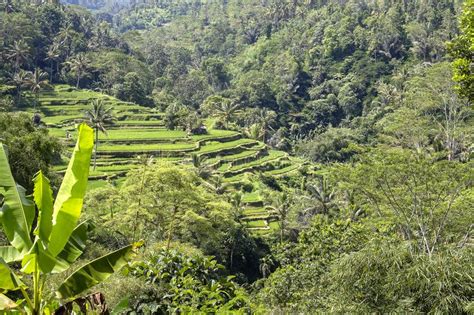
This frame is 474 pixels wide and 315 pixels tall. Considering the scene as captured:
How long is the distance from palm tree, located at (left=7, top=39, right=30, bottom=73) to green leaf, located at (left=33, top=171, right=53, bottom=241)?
63291mm

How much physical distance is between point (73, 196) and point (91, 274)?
1035 mm


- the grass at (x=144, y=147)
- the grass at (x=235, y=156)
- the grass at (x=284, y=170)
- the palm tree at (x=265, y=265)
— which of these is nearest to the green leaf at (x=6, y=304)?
the palm tree at (x=265, y=265)

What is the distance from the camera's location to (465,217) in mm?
18703

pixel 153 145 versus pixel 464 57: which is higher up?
pixel 464 57

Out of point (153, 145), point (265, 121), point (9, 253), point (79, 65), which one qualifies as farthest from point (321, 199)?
point (79, 65)

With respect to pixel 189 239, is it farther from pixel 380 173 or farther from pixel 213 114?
pixel 213 114

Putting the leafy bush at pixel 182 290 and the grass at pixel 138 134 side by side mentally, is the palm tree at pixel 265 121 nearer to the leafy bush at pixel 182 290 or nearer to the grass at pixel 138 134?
the grass at pixel 138 134

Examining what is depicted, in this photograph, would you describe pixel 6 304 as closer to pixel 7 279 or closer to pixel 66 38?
pixel 7 279

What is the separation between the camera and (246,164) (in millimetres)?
55406

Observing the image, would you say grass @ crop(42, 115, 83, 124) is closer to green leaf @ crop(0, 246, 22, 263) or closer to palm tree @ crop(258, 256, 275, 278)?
palm tree @ crop(258, 256, 275, 278)

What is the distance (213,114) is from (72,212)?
68422 mm

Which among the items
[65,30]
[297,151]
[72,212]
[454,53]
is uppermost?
[65,30]

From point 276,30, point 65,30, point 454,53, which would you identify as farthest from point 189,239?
point 276,30

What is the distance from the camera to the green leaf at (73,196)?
479cm
